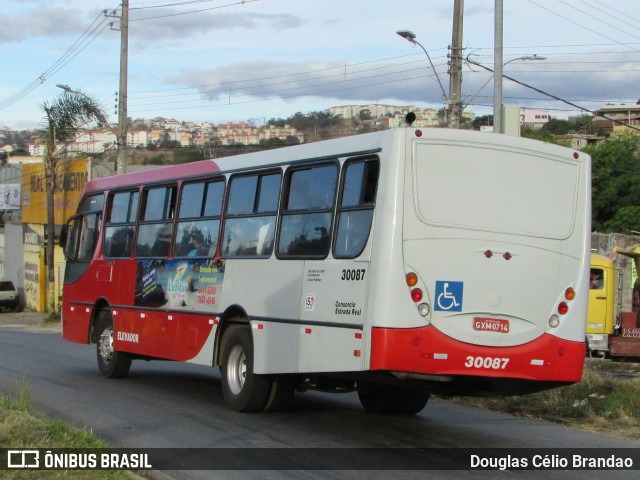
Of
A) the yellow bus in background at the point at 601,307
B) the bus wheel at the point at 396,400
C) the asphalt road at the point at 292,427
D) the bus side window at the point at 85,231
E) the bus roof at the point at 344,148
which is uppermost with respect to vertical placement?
the bus roof at the point at 344,148

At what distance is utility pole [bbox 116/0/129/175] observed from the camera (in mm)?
31969

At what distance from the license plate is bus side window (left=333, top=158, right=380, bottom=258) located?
1.33 metres

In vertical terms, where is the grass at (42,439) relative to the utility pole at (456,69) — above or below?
below

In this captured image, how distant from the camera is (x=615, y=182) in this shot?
131 ft

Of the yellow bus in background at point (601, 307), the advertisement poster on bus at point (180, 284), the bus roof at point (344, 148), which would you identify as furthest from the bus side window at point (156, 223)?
the yellow bus in background at point (601, 307)

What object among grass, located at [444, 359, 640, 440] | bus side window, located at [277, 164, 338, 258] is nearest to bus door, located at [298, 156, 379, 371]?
bus side window, located at [277, 164, 338, 258]

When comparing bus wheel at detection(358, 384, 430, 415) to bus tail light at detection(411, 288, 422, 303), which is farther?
bus wheel at detection(358, 384, 430, 415)

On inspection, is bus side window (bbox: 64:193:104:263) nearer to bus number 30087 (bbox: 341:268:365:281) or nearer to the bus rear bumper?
bus number 30087 (bbox: 341:268:365:281)

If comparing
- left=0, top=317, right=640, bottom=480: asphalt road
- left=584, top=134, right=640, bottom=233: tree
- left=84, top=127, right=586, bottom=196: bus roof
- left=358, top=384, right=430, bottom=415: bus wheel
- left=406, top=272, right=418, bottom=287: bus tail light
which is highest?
left=584, top=134, right=640, bottom=233: tree

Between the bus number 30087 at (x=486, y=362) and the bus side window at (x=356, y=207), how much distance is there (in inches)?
59.3

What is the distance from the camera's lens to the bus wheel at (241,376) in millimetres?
11203

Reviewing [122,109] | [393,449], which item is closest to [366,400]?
[393,449]

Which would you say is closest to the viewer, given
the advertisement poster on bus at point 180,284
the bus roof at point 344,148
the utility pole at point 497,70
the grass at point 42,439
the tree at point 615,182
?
the grass at point 42,439

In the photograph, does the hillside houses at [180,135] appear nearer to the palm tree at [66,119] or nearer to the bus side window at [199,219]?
the palm tree at [66,119]
